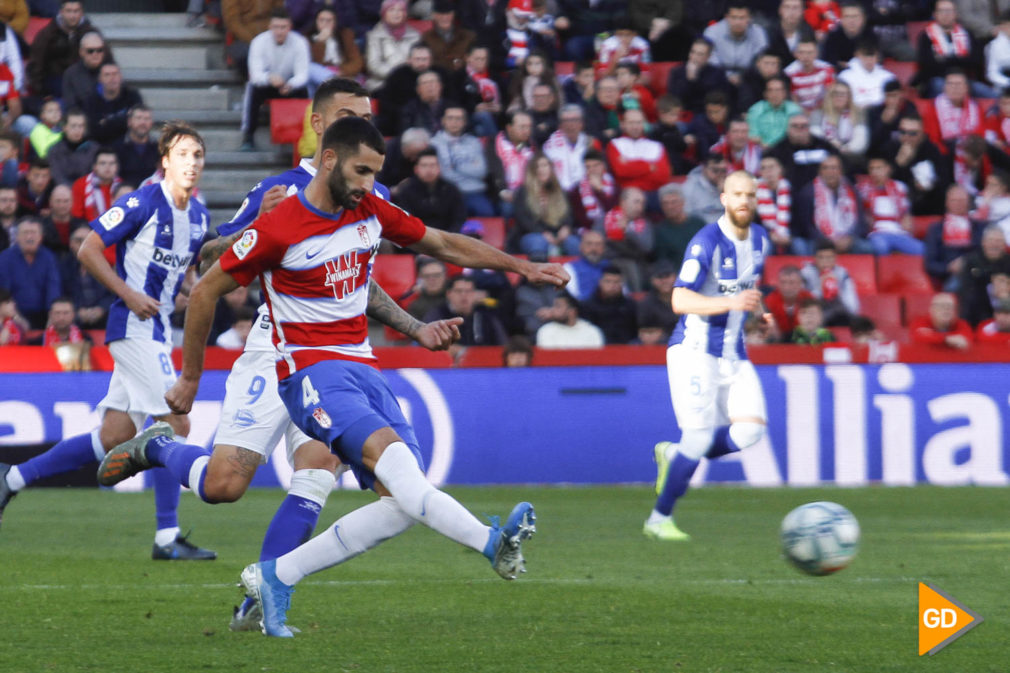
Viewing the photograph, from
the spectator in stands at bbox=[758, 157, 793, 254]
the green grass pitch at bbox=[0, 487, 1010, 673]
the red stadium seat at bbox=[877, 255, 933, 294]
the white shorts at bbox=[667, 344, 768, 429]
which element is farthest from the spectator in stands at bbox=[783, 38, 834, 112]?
the white shorts at bbox=[667, 344, 768, 429]

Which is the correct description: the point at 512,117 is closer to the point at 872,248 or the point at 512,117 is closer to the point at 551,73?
the point at 551,73

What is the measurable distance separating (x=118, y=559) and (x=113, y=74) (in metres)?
8.25

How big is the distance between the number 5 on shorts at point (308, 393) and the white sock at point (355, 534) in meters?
0.42

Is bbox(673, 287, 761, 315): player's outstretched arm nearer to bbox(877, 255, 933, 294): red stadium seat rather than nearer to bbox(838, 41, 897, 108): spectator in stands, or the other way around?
bbox(877, 255, 933, 294): red stadium seat

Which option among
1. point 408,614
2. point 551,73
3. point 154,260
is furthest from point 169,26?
point 408,614

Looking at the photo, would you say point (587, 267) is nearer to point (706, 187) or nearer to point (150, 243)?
point (706, 187)

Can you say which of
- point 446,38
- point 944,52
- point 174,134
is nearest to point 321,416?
point 174,134

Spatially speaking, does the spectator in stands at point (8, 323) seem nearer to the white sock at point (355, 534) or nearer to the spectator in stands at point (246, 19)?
the spectator in stands at point (246, 19)

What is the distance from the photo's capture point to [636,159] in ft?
52.1

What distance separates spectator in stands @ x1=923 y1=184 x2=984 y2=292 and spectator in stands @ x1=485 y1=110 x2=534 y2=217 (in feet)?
13.2

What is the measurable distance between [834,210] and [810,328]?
7.93 ft

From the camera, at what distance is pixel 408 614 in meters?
6.41

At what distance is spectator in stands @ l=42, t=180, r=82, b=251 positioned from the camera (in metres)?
14.1

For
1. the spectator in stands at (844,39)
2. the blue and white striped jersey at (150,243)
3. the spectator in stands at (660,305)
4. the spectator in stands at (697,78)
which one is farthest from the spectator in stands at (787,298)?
the blue and white striped jersey at (150,243)
